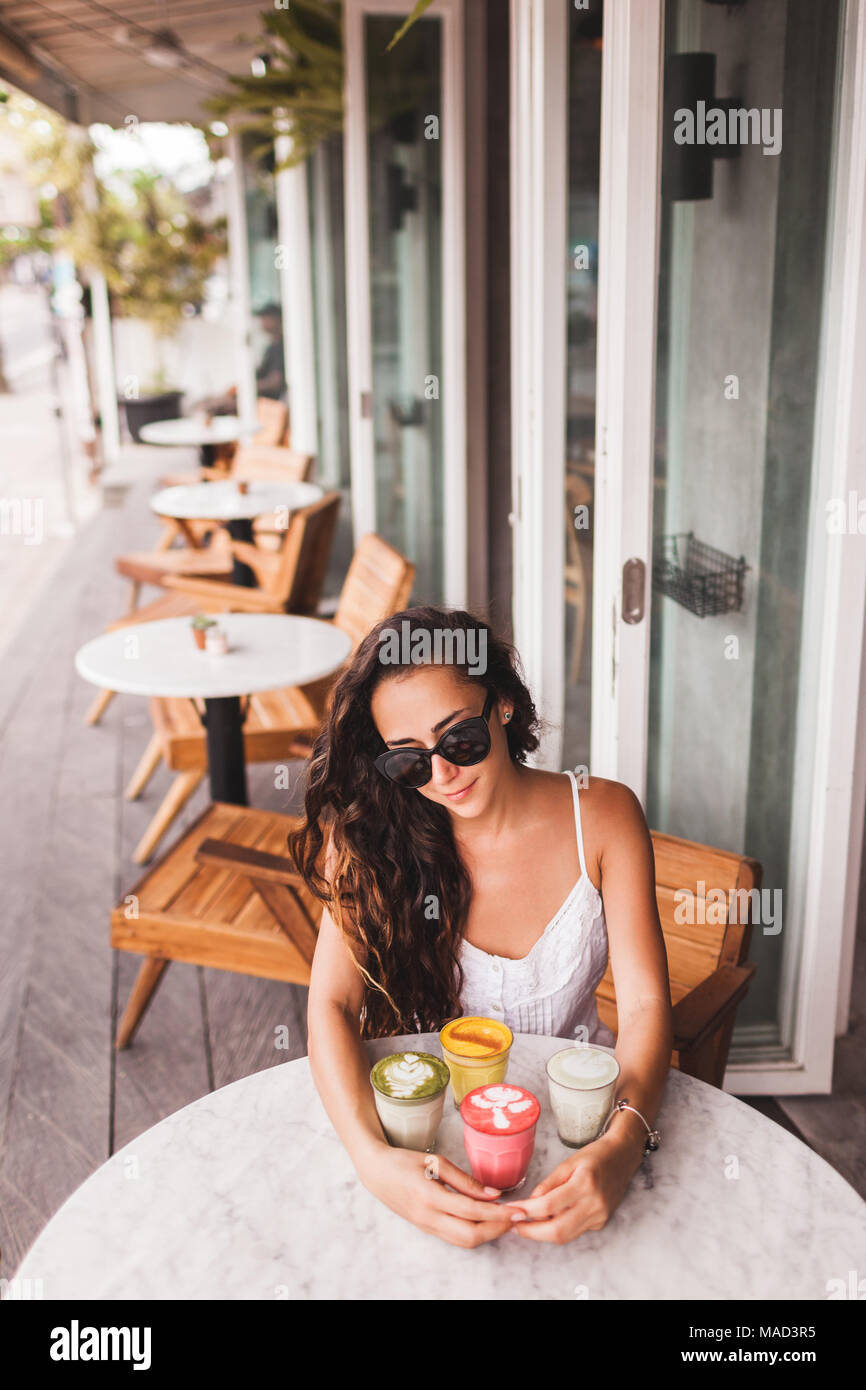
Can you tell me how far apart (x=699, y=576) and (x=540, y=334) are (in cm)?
92

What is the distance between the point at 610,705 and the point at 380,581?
1.17 metres

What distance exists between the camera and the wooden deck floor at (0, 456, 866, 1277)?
2377 millimetres

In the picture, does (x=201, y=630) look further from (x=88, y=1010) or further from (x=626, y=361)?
(x=626, y=361)

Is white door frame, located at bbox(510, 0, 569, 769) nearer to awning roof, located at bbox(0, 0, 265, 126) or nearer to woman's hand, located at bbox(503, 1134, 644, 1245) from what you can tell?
woman's hand, located at bbox(503, 1134, 644, 1245)

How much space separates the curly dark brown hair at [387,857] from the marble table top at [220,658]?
1.13 meters

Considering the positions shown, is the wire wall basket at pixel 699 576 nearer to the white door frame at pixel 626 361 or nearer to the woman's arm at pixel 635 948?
the white door frame at pixel 626 361

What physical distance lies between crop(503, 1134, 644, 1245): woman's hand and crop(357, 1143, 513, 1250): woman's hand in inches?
0.9

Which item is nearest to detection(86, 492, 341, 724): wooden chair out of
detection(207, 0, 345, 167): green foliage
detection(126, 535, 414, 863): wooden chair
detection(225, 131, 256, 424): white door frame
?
detection(126, 535, 414, 863): wooden chair

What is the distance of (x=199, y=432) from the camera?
6.41 m

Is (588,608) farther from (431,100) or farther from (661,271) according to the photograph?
(431,100)

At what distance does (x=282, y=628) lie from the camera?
3242mm

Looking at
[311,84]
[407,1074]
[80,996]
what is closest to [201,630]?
[80,996]

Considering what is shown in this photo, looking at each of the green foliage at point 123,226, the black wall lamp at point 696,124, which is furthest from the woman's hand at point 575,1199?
the green foliage at point 123,226
